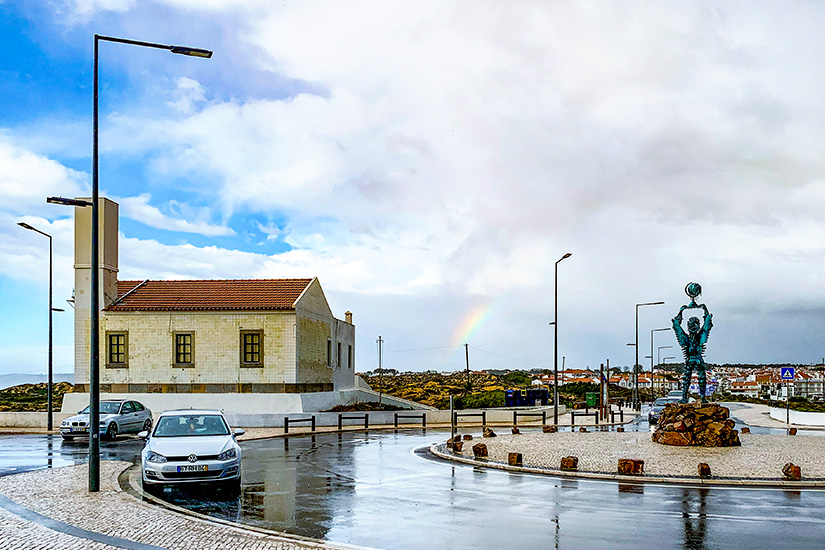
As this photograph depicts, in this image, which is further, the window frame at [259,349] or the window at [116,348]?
the window at [116,348]

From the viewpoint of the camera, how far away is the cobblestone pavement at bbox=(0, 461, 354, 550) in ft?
33.7

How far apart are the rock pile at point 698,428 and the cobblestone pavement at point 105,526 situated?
17.3m

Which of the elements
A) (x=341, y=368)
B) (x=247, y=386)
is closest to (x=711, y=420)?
(x=247, y=386)

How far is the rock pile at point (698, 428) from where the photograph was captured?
2450 cm

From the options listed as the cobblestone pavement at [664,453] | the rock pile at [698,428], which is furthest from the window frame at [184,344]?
the rock pile at [698,428]

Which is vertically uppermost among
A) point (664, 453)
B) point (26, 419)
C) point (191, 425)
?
point (191, 425)

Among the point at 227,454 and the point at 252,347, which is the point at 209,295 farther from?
the point at 227,454

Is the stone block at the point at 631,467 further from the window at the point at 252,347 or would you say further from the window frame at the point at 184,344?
the window frame at the point at 184,344

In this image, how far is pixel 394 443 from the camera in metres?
27.8

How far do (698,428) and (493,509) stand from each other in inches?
544

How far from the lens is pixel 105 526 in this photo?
11.5m

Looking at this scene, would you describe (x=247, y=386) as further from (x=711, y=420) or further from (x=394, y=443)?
(x=711, y=420)

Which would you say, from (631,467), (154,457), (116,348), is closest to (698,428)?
(631,467)

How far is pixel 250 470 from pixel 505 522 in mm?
9168
